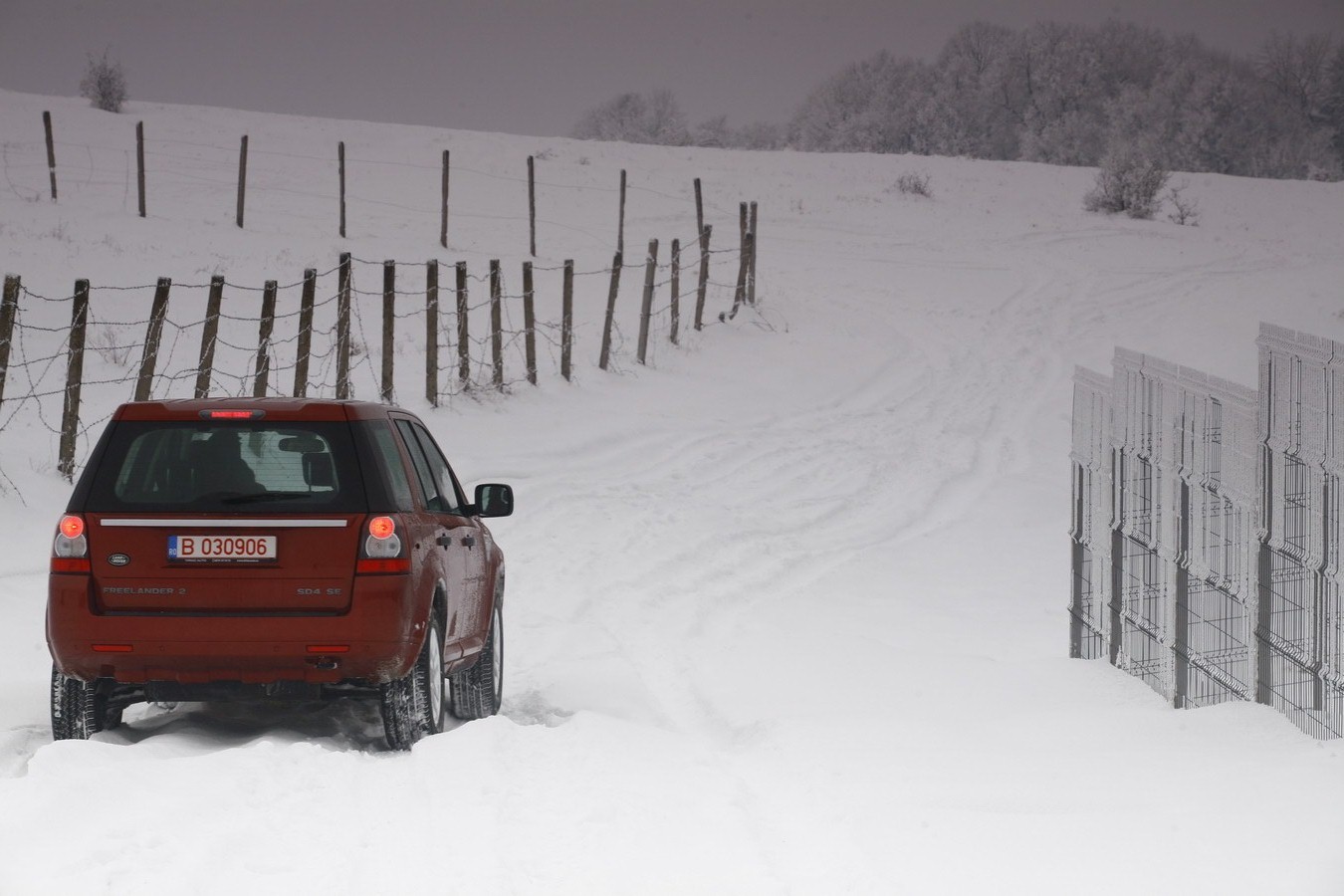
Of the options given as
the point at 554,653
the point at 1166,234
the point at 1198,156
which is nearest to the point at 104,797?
the point at 554,653

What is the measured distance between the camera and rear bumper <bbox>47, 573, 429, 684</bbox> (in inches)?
279

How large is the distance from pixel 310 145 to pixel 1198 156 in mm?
56118

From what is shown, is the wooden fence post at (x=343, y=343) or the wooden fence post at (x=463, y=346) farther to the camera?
the wooden fence post at (x=463, y=346)

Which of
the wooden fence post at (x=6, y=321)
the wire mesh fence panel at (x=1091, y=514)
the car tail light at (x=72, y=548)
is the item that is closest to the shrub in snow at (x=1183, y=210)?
the wooden fence post at (x=6, y=321)

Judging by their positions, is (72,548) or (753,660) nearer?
(72,548)

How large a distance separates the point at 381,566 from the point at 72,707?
5.18 feet

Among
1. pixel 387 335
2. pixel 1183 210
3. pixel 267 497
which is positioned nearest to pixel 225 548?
pixel 267 497

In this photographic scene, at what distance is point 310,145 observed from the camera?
52344 millimetres

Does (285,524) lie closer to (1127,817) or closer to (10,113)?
(1127,817)

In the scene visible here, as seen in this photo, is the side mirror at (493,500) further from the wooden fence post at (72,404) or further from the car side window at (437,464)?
the wooden fence post at (72,404)

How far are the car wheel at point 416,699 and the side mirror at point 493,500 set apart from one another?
2.77 feet

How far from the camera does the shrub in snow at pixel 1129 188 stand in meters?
50.6

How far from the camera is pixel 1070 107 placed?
337ft

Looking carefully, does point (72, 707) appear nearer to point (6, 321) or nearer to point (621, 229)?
point (6, 321)
